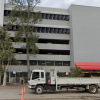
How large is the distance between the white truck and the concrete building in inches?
585

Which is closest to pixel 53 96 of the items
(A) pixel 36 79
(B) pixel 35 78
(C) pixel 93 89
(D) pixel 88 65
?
(A) pixel 36 79

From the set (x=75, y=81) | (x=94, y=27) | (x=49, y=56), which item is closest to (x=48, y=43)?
(x=49, y=56)

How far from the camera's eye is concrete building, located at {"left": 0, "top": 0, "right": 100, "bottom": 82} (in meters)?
32.3

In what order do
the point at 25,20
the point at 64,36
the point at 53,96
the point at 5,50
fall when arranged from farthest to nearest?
the point at 64,36 < the point at 25,20 < the point at 5,50 < the point at 53,96

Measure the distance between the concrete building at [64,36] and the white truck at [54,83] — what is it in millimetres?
14869

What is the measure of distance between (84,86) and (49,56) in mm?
16849

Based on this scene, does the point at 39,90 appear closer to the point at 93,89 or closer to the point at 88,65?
the point at 93,89

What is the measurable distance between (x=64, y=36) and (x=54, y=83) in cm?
1954

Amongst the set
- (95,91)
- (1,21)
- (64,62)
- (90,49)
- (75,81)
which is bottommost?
(95,91)

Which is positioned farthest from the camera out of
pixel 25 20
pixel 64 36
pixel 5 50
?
pixel 64 36

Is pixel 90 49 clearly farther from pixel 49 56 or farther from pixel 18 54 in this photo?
pixel 18 54

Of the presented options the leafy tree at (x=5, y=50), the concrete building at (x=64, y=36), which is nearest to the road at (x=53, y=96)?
the leafy tree at (x=5, y=50)

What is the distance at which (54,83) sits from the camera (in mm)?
16422

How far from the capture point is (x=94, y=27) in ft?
110
